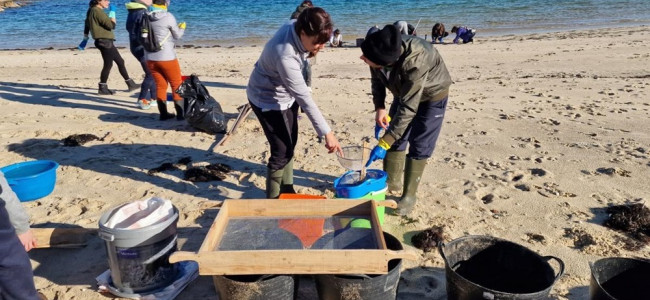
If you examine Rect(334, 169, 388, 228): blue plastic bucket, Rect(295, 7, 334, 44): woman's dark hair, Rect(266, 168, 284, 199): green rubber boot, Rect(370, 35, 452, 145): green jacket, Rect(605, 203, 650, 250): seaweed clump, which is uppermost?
Rect(295, 7, 334, 44): woman's dark hair

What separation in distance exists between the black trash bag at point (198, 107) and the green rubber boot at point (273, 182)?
2.61 m

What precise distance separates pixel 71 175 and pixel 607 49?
12034 millimetres

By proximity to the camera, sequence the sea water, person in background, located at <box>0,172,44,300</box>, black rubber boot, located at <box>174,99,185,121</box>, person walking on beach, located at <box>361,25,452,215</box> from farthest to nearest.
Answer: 1. the sea water
2. black rubber boot, located at <box>174,99,185,121</box>
3. person walking on beach, located at <box>361,25,452,215</box>
4. person in background, located at <box>0,172,44,300</box>

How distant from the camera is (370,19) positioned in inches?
830

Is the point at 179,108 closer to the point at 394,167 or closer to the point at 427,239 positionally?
the point at 394,167

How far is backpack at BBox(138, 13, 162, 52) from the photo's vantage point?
19.7ft

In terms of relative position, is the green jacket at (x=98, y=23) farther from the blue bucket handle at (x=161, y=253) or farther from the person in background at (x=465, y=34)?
the person in background at (x=465, y=34)

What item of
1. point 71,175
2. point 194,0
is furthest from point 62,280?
point 194,0

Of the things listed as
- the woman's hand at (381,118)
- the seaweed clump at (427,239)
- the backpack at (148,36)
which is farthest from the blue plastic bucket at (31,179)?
the seaweed clump at (427,239)

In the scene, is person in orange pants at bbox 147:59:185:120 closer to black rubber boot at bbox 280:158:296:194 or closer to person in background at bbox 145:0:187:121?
person in background at bbox 145:0:187:121

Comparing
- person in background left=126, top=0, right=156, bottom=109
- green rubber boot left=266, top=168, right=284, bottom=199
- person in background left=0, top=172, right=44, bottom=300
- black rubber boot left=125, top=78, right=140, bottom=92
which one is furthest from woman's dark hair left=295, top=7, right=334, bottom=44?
black rubber boot left=125, top=78, right=140, bottom=92

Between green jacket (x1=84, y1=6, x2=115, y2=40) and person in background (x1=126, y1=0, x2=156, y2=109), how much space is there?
0.62m

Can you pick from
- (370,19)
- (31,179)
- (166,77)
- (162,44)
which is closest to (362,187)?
(31,179)

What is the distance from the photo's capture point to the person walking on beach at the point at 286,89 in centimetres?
313
